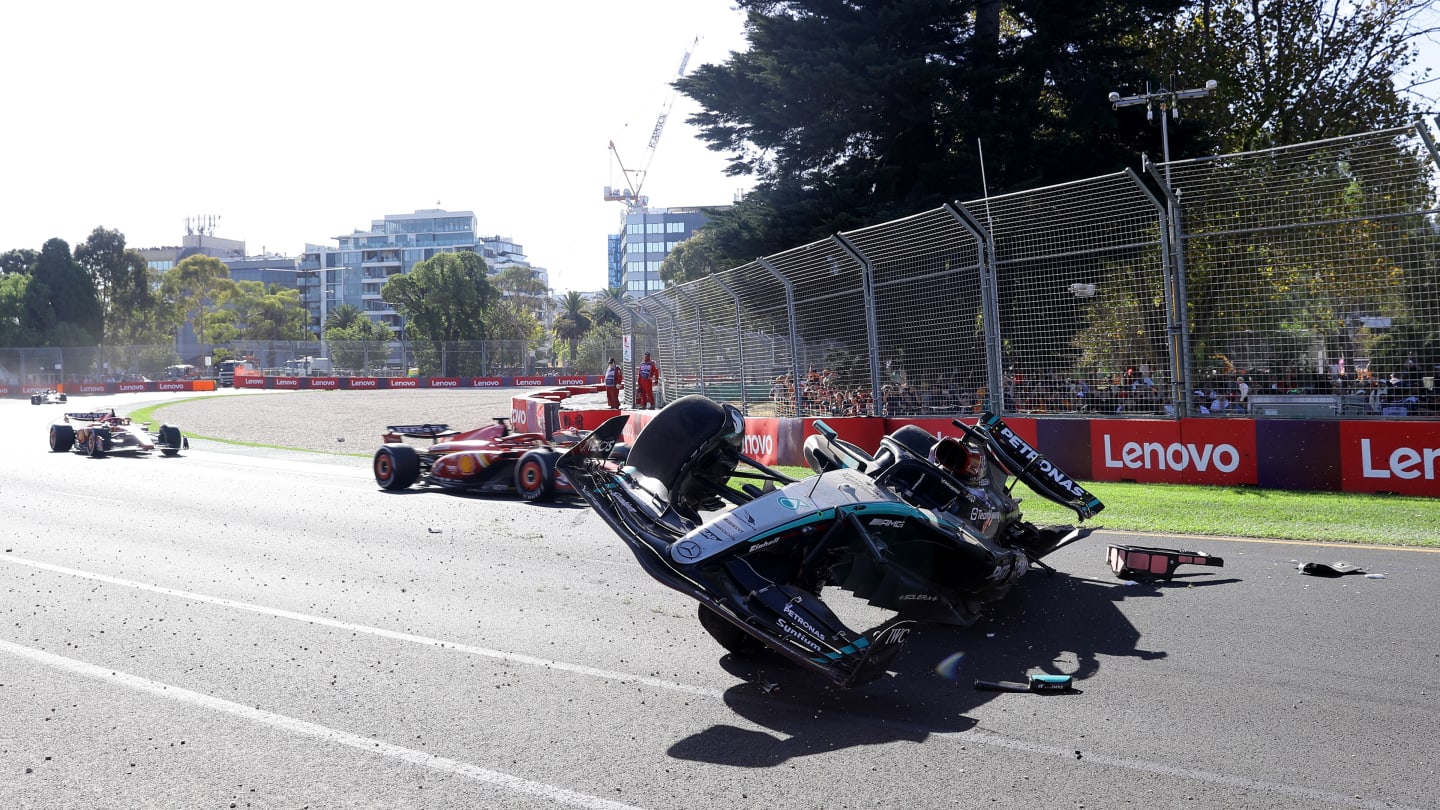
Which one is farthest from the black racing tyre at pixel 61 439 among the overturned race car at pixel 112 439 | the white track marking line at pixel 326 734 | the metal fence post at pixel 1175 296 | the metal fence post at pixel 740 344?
the metal fence post at pixel 1175 296

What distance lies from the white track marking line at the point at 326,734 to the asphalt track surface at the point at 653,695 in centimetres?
2

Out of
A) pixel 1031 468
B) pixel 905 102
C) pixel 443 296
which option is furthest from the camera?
pixel 443 296

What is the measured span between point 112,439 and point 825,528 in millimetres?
19576

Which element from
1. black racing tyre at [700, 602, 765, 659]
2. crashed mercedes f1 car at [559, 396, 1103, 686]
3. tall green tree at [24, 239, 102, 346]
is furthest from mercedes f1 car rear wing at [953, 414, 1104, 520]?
tall green tree at [24, 239, 102, 346]

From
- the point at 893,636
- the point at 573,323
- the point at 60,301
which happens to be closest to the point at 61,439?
the point at 893,636

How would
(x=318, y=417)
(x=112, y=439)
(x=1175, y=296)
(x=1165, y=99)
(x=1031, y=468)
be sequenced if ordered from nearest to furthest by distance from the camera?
(x=1031, y=468) < (x=1175, y=296) < (x=1165, y=99) < (x=112, y=439) < (x=318, y=417)

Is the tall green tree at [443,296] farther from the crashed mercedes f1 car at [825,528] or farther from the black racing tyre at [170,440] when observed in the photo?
the crashed mercedes f1 car at [825,528]

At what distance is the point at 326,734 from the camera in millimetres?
4457

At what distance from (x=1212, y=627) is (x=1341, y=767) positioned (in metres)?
2.09

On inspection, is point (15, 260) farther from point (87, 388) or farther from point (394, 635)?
point (394, 635)

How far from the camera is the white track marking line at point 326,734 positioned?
379cm

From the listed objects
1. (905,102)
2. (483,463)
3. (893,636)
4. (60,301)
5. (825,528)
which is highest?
(60,301)

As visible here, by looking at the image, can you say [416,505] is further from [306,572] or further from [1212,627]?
[1212,627]

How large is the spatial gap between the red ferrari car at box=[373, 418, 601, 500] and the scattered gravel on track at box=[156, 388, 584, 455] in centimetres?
711
